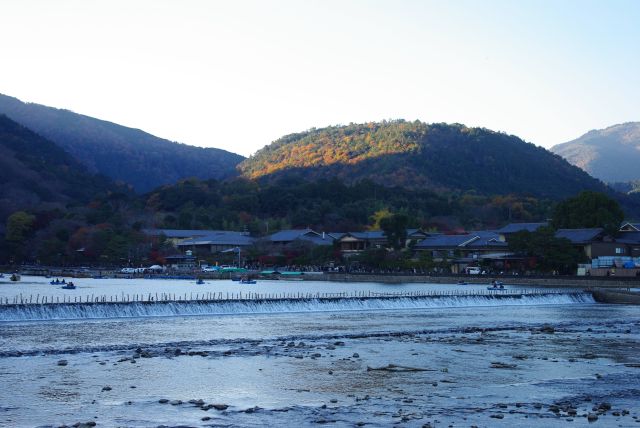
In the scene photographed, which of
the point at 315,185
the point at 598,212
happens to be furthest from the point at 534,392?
the point at 315,185

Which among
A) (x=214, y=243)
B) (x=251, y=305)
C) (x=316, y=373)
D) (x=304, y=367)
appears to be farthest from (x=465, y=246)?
(x=316, y=373)

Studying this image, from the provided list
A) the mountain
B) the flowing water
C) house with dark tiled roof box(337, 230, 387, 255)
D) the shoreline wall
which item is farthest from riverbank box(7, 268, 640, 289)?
the mountain

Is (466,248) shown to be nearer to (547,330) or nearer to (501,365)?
(547,330)

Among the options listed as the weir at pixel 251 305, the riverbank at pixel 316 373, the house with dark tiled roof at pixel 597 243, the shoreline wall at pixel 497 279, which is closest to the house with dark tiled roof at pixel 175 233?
the shoreline wall at pixel 497 279

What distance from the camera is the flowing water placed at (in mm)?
15266

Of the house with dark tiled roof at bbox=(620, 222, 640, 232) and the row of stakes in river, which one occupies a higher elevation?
the house with dark tiled roof at bbox=(620, 222, 640, 232)

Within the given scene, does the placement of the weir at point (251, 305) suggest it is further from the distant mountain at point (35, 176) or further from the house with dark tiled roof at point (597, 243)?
the distant mountain at point (35, 176)

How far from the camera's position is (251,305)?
37750 mm

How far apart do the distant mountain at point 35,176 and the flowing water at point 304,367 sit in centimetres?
9079

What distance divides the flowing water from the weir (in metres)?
0.09

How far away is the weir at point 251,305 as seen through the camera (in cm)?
3234

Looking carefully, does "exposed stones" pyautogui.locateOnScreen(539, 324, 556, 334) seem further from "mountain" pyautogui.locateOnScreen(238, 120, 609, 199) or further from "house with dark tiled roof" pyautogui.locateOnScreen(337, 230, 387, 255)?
"mountain" pyautogui.locateOnScreen(238, 120, 609, 199)

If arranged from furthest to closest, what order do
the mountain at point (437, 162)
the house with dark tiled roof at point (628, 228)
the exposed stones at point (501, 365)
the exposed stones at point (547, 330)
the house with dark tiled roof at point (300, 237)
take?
the mountain at point (437, 162), the house with dark tiled roof at point (300, 237), the house with dark tiled roof at point (628, 228), the exposed stones at point (547, 330), the exposed stones at point (501, 365)

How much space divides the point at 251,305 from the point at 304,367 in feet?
56.4
